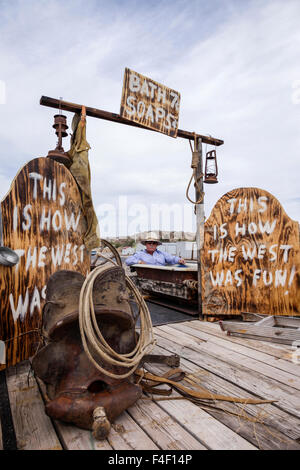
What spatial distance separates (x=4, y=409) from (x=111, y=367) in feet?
2.76

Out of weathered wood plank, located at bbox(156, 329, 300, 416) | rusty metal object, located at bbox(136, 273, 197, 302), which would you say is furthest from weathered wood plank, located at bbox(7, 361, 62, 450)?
rusty metal object, located at bbox(136, 273, 197, 302)

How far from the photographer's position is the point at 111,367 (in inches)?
77.0

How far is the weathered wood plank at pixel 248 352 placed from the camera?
2.67 meters

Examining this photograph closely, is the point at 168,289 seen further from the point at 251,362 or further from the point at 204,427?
the point at 204,427

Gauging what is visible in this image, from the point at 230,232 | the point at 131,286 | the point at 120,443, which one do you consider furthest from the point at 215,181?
the point at 120,443

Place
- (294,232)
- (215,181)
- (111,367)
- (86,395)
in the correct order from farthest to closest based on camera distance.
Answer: (215,181)
(294,232)
(111,367)
(86,395)

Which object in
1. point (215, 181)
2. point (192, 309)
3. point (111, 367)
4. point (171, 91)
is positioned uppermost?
point (171, 91)

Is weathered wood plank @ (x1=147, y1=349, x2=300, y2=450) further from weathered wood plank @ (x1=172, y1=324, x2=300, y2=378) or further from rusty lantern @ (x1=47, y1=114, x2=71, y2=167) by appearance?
rusty lantern @ (x1=47, y1=114, x2=71, y2=167)

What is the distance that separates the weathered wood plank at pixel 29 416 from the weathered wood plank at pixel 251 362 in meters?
1.81

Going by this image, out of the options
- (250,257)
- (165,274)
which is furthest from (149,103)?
(165,274)

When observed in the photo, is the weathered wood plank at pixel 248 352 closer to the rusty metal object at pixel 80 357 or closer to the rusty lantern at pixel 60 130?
the rusty metal object at pixel 80 357

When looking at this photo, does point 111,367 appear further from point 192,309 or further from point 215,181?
point 215,181

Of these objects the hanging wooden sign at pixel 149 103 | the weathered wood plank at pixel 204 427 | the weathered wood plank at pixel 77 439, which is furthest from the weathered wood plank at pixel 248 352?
the hanging wooden sign at pixel 149 103

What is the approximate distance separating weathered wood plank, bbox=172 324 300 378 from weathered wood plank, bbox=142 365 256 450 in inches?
43.6
